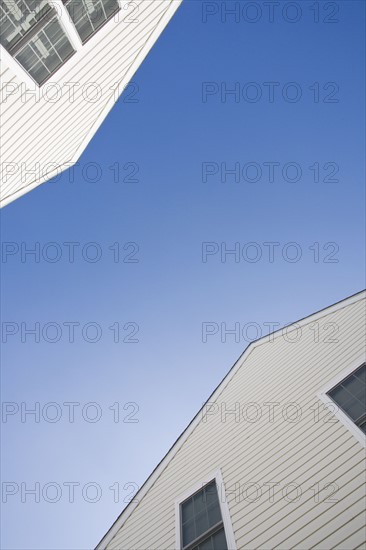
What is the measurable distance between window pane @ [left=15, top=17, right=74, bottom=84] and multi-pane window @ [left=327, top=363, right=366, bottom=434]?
1049 cm

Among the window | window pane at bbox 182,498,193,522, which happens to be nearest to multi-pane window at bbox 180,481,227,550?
window pane at bbox 182,498,193,522

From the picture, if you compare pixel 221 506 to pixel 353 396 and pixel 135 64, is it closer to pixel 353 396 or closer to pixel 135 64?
pixel 353 396

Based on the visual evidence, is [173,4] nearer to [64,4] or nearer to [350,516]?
[64,4]

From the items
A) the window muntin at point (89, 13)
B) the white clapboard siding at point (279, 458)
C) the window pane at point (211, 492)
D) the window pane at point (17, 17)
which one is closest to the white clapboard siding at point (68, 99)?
the window muntin at point (89, 13)

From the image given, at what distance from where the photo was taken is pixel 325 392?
8250 mm

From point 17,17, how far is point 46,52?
1.12m

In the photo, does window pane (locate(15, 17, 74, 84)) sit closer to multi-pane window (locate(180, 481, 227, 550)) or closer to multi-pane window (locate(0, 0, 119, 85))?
multi-pane window (locate(0, 0, 119, 85))

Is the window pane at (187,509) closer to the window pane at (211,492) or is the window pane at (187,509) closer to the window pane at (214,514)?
the window pane at (211,492)

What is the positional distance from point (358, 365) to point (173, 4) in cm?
1241

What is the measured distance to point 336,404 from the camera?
765 cm

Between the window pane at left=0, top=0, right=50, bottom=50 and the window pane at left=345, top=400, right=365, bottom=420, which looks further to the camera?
the window pane at left=345, top=400, right=365, bottom=420

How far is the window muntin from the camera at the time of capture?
766 centimetres

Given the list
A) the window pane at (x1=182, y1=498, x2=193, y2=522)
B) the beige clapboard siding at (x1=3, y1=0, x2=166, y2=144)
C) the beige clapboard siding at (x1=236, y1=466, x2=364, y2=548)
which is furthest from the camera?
the beige clapboard siding at (x1=3, y1=0, x2=166, y2=144)

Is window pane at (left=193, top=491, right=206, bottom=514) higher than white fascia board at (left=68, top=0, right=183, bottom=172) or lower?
lower
